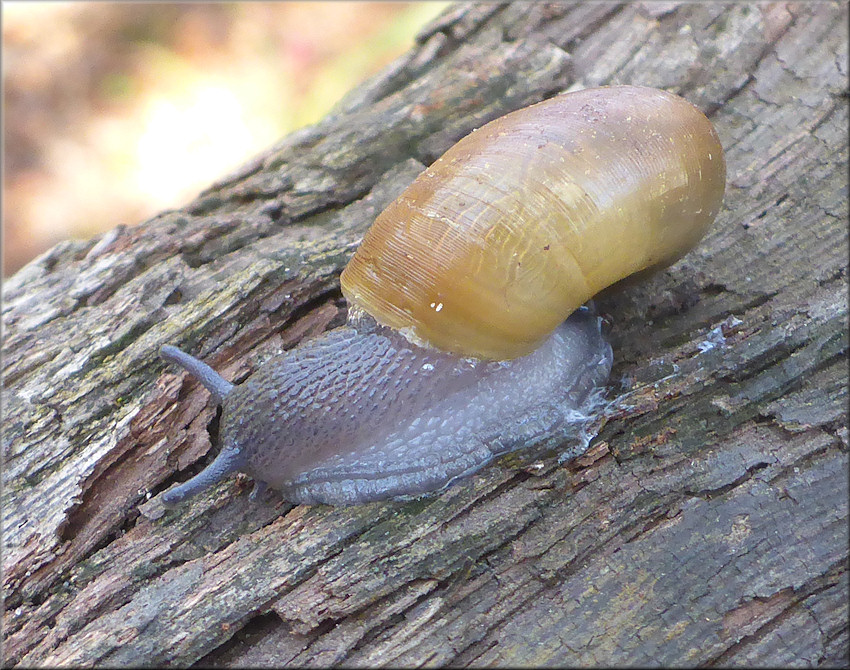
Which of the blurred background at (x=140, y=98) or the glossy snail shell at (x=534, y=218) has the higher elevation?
the blurred background at (x=140, y=98)

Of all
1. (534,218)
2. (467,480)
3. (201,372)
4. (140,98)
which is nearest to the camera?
(534,218)

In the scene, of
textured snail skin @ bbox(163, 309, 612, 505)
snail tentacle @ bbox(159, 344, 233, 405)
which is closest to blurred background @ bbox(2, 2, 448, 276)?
snail tentacle @ bbox(159, 344, 233, 405)

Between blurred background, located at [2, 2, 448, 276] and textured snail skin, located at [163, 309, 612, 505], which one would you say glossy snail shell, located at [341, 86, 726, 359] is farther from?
blurred background, located at [2, 2, 448, 276]

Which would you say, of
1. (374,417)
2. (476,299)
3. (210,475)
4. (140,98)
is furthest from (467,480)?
(140,98)

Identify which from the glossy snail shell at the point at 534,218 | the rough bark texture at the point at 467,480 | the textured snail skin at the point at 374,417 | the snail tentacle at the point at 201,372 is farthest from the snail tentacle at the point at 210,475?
the glossy snail shell at the point at 534,218

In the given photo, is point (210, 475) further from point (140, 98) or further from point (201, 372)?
point (140, 98)

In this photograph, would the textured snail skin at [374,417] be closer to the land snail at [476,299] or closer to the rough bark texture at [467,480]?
the land snail at [476,299]

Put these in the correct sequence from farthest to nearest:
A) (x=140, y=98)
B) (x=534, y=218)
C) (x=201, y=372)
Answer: (x=140, y=98)
(x=201, y=372)
(x=534, y=218)
